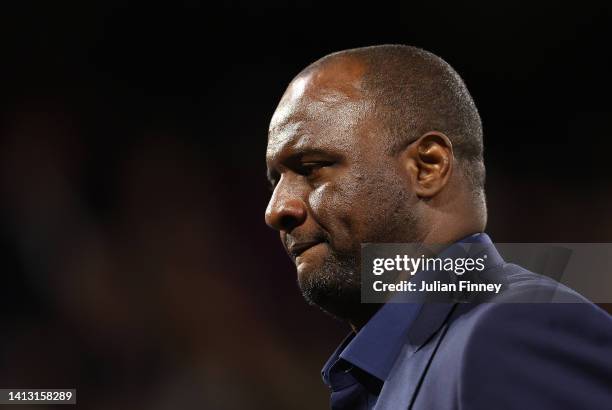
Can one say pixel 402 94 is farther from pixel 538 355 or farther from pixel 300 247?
pixel 538 355

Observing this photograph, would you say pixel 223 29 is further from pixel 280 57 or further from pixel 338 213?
pixel 338 213

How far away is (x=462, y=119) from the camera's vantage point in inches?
34.4

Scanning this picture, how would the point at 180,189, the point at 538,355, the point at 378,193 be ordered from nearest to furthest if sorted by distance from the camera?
the point at 538,355 → the point at 378,193 → the point at 180,189

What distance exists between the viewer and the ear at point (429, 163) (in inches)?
32.1

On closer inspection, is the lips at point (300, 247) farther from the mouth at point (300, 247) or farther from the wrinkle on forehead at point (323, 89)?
the wrinkle on forehead at point (323, 89)

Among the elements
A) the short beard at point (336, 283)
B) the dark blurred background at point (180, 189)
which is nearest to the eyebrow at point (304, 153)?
the short beard at point (336, 283)

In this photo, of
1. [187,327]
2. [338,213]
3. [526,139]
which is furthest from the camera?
[187,327]

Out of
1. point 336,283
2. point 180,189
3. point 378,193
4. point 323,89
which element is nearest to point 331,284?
point 336,283

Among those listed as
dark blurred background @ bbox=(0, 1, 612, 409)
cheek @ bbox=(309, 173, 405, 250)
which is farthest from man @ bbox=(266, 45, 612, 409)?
dark blurred background @ bbox=(0, 1, 612, 409)

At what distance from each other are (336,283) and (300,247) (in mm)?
57

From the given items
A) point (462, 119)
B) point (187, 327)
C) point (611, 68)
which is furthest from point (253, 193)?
point (462, 119)

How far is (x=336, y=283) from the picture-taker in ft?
2.65

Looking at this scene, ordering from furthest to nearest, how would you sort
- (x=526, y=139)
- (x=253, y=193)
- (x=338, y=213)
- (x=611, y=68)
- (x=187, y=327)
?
1. (x=253, y=193)
2. (x=187, y=327)
3. (x=526, y=139)
4. (x=611, y=68)
5. (x=338, y=213)

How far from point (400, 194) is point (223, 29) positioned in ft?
4.20
